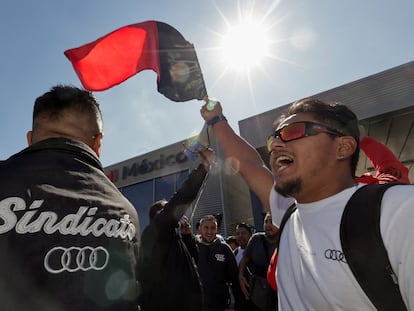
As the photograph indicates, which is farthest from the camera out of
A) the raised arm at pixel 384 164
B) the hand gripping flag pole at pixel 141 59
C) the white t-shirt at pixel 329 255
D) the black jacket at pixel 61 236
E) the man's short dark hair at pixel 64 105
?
the hand gripping flag pole at pixel 141 59

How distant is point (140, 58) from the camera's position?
2.98 meters

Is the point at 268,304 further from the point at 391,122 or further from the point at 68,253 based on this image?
the point at 391,122

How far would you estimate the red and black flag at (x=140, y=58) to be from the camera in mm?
2561

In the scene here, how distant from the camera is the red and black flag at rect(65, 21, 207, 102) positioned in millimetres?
2561

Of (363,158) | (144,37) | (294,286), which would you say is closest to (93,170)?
(294,286)

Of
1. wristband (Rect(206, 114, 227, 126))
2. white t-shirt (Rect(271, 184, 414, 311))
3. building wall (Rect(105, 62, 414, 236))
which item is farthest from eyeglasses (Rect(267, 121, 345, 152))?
building wall (Rect(105, 62, 414, 236))

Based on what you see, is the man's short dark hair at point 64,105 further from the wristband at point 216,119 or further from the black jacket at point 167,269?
the black jacket at point 167,269

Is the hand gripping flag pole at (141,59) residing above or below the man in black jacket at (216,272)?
above

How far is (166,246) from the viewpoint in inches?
99.7

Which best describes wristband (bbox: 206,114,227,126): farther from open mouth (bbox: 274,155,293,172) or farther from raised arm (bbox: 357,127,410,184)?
raised arm (bbox: 357,127,410,184)

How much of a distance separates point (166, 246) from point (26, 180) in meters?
1.77

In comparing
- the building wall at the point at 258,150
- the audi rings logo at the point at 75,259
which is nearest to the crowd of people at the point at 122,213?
the audi rings logo at the point at 75,259

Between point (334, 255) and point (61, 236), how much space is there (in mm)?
988

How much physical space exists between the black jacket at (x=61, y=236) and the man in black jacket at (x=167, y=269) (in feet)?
4.37
